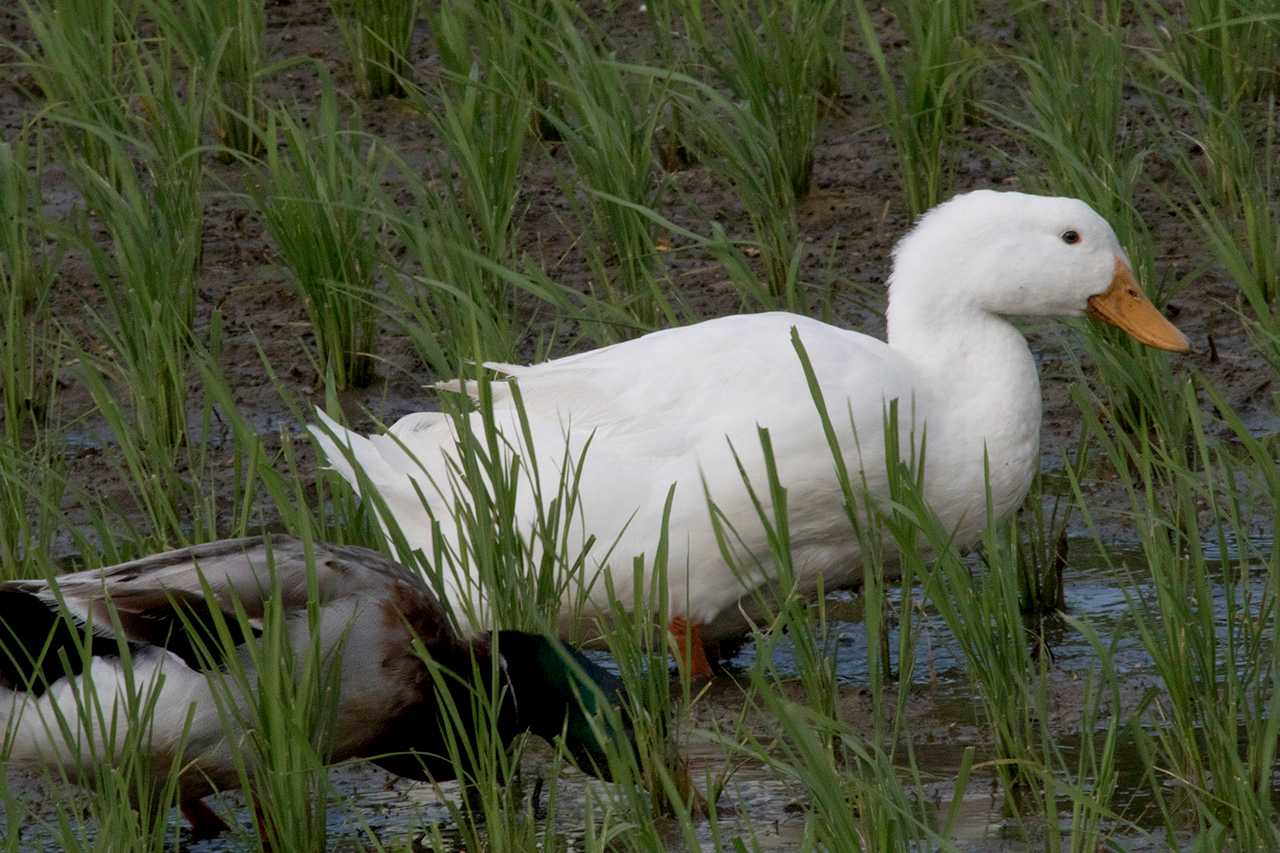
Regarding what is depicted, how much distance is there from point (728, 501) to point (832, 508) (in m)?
0.21

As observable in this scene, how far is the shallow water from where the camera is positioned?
3.59m

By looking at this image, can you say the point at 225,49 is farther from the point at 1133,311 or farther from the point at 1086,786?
the point at 1086,786

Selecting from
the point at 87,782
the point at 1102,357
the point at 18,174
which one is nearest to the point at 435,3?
the point at 18,174

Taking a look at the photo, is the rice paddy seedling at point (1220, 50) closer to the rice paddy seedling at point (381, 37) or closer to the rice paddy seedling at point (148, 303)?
the rice paddy seedling at point (381, 37)

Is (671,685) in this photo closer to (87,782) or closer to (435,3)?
(87,782)

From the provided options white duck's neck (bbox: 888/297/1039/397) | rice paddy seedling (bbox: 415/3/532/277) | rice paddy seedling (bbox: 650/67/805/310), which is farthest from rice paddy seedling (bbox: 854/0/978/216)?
white duck's neck (bbox: 888/297/1039/397)

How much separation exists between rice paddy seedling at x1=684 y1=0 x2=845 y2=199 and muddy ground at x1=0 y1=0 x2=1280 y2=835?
175mm

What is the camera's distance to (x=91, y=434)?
585 centimetres

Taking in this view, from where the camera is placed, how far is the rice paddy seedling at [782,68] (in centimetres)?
622

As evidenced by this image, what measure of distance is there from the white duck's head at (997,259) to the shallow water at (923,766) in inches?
26.0

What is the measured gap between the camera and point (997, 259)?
15.3ft

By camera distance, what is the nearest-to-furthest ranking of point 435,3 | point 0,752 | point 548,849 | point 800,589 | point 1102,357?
point 548,849 < point 0,752 < point 800,589 < point 1102,357 < point 435,3

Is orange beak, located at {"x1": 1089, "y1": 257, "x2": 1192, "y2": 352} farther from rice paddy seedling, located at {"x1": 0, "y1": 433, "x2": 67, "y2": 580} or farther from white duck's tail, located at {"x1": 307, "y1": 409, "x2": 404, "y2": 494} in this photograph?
rice paddy seedling, located at {"x1": 0, "y1": 433, "x2": 67, "y2": 580}

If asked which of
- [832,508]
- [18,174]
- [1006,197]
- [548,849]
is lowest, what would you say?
[548,849]
